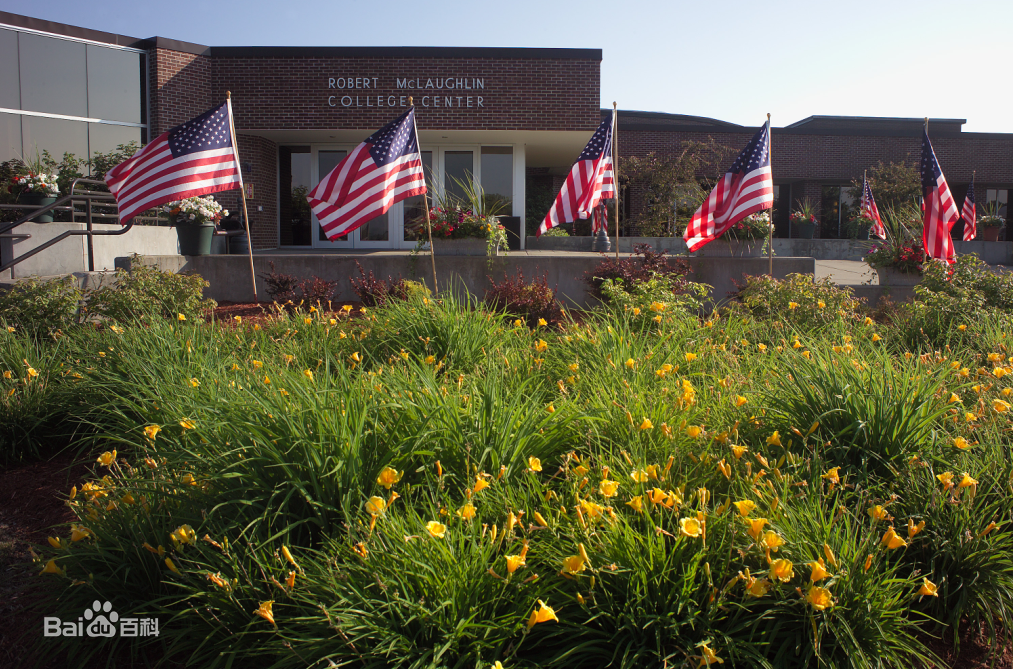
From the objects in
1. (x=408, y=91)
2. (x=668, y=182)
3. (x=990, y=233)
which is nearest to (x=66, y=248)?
(x=408, y=91)

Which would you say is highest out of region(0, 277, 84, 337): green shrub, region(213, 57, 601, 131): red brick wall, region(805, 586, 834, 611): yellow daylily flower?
region(213, 57, 601, 131): red brick wall

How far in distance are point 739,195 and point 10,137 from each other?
1699cm

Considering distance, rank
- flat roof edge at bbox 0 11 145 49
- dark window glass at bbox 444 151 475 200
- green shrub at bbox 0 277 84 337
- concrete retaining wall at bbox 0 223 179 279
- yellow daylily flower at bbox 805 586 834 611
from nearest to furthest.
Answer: yellow daylily flower at bbox 805 586 834 611 → green shrub at bbox 0 277 84 337 → concrete retaining wall at bbox 0 223 179 279 → flat roof edge at bbox 0 11 145 49 → dark window glass at bbox 444 151 475 200

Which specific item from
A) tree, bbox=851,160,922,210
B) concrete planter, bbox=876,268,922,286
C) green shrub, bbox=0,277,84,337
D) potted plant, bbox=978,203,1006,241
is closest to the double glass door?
concrete planter, bbox=876,268,922,286

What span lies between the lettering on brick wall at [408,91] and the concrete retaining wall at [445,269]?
23.9 feet

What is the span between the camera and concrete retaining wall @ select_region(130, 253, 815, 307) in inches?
431

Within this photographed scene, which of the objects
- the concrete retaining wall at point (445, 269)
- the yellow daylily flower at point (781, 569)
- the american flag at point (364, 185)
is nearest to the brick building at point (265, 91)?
the concrete retaining wall at point (445, 269)

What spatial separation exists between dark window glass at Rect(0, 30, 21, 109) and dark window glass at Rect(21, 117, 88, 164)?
53 centimetres

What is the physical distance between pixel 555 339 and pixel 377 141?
13.3 ft

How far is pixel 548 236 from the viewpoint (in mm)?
20828

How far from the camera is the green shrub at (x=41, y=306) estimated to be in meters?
6.42

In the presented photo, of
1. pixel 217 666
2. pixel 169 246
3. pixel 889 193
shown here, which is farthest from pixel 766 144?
pixel 889 193

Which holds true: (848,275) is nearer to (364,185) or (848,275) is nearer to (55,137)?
(364,185)

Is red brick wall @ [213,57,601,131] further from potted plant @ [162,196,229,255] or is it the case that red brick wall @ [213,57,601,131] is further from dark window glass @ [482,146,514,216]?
potted plant @ [162,196,229,255]
